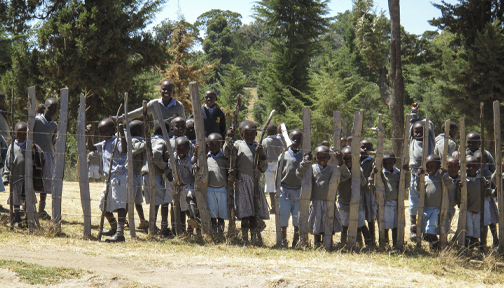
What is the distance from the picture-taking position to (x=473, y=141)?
25.4 feet

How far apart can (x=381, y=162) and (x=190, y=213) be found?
2.77 meters

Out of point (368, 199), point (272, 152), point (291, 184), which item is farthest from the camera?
point (272, 152)

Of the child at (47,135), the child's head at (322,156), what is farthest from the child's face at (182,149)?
the child at (47,135)

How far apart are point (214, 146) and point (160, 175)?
0.91 m

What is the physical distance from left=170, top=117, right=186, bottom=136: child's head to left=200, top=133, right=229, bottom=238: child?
0.47 m

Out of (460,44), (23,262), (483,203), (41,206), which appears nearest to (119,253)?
(23,262)

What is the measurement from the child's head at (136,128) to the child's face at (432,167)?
13.4 ft

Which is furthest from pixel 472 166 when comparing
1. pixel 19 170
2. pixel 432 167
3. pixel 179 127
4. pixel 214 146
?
pixel 19 170

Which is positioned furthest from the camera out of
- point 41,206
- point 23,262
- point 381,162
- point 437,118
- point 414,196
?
point 437,118

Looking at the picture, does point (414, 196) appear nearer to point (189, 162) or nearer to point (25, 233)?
point (189, 162)

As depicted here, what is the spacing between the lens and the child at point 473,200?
7.14m

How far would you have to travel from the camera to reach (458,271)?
6121 mm

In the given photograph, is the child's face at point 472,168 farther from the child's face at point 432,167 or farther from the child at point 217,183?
the child at point 217,183

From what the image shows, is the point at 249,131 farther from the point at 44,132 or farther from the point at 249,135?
the point at 44,132
